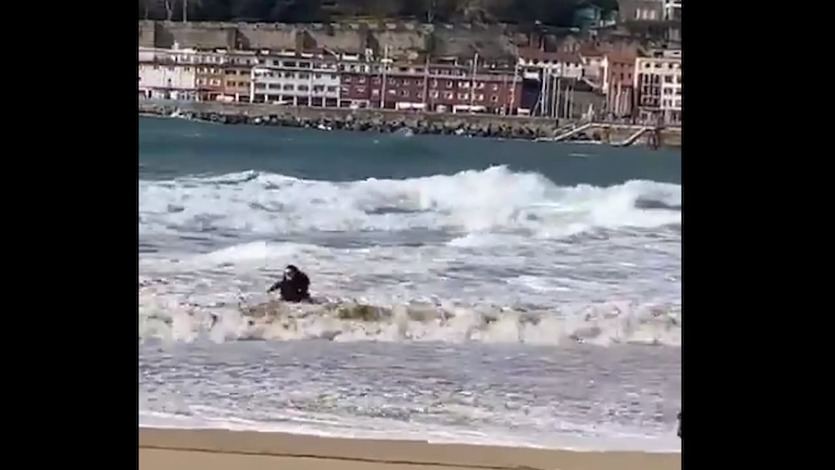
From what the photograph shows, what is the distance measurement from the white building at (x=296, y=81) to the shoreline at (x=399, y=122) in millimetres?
12

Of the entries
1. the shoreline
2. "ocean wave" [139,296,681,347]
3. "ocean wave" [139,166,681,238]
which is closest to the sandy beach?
"ocean wave" [139,296,681,347]

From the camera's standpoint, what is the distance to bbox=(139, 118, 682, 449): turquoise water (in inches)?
47.8

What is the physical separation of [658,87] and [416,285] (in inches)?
14.8

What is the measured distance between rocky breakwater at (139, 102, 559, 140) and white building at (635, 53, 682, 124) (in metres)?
0.11

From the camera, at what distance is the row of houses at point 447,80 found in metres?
1.22

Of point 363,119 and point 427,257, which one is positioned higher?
point 363,119

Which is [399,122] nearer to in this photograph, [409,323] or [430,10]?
[430,10]

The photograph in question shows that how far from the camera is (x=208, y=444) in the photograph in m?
1.24

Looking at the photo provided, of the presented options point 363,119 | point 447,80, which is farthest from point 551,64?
point 363,119

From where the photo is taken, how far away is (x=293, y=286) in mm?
1270
